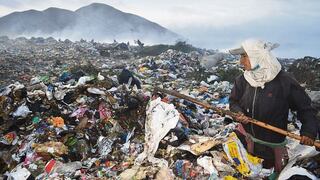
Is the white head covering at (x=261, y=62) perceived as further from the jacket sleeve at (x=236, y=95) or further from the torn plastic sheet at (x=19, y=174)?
the torn plastic sheet at (x=19, y=174)

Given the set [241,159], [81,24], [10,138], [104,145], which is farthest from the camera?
[81,24]

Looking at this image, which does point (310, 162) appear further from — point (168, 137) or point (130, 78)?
point (130, 78)

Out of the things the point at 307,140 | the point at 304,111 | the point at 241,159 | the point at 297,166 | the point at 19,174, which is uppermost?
the point at 304,111

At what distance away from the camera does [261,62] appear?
274cm

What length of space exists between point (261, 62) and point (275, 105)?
35 cm

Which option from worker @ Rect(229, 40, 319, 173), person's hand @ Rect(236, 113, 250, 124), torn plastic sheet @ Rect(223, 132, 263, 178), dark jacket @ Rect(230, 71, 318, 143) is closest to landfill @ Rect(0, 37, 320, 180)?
torn plastic sheet @ Rect(223, 132, 263, 178)

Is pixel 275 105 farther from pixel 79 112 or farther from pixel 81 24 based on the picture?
pixel 81 24

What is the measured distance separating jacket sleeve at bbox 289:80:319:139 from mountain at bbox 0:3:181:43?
40674mm

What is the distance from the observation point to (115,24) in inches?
1753

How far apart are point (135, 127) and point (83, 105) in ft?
3.44

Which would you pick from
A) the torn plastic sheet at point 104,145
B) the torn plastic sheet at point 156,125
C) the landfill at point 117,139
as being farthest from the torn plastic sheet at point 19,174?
the torn plastic sheet at point 156,125

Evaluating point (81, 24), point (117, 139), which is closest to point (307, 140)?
point (117, 139)

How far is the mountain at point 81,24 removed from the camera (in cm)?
4344

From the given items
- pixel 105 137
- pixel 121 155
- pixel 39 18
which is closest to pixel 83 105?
pixel 105 137
